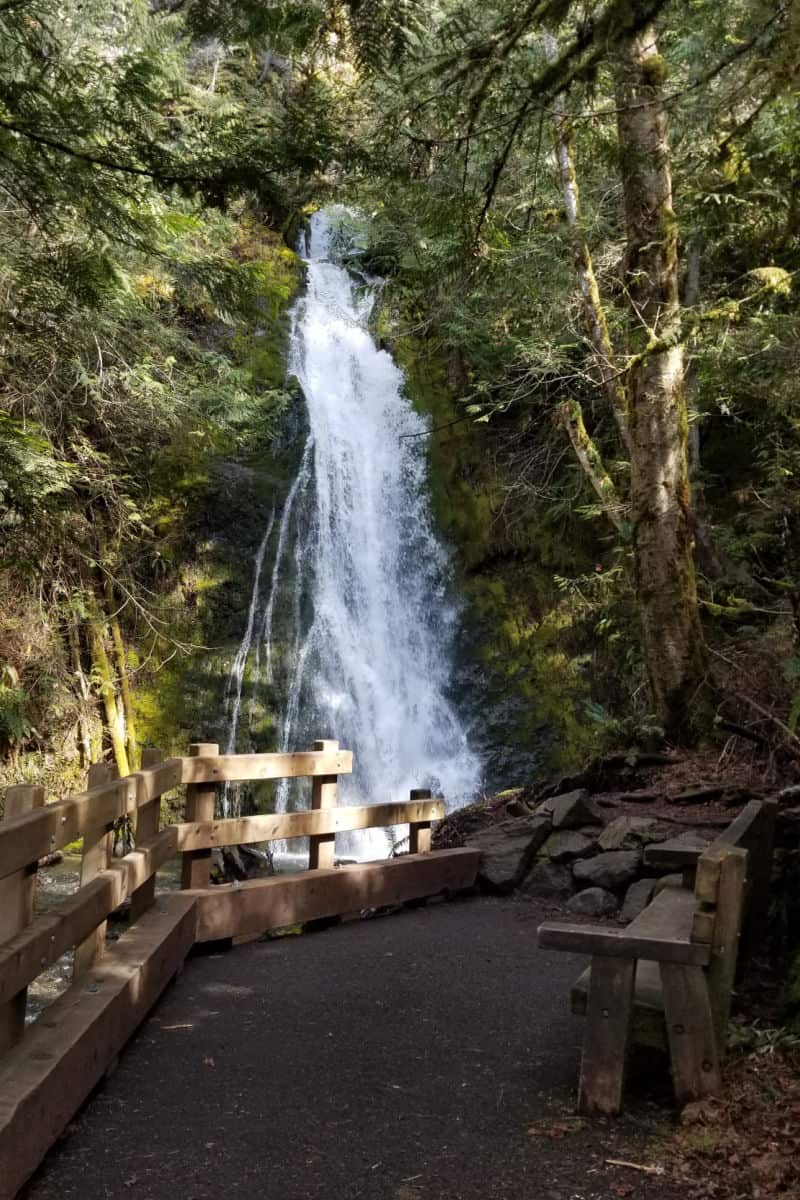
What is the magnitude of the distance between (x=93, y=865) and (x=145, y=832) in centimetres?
95

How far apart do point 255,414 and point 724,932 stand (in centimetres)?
1345

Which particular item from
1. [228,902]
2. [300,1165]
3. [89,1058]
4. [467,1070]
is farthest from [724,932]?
[228,902]

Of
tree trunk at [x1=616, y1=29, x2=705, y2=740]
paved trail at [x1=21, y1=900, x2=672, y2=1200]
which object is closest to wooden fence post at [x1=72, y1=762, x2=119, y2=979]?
paved trail at [x1=21, y1=900, x2=672, y2=1200]

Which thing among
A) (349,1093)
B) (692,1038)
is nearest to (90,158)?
(349,1093)

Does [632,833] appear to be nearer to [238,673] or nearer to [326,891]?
[326,891]

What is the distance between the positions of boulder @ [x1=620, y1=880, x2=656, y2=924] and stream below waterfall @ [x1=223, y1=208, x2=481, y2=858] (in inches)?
268

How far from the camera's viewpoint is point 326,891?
6449 mm

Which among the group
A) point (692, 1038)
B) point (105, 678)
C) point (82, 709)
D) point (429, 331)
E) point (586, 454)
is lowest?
point (82, 709)

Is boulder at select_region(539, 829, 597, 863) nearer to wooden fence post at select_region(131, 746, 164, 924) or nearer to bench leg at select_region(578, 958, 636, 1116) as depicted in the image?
wooden fence post at select_region(131, 746, 164, 924)

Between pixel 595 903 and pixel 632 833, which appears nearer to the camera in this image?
pixel 595 903

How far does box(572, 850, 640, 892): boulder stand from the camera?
6.98m

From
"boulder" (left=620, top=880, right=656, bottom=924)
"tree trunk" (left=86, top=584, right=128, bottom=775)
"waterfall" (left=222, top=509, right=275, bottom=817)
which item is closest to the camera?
"boulder" (left=620, top=880, right=656, bottom=924)

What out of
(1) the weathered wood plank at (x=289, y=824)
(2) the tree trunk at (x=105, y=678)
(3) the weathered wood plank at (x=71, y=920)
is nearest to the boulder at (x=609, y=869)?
(1) the weathered wood plank at (x=289, y=824)

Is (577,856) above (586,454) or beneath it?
beneath
